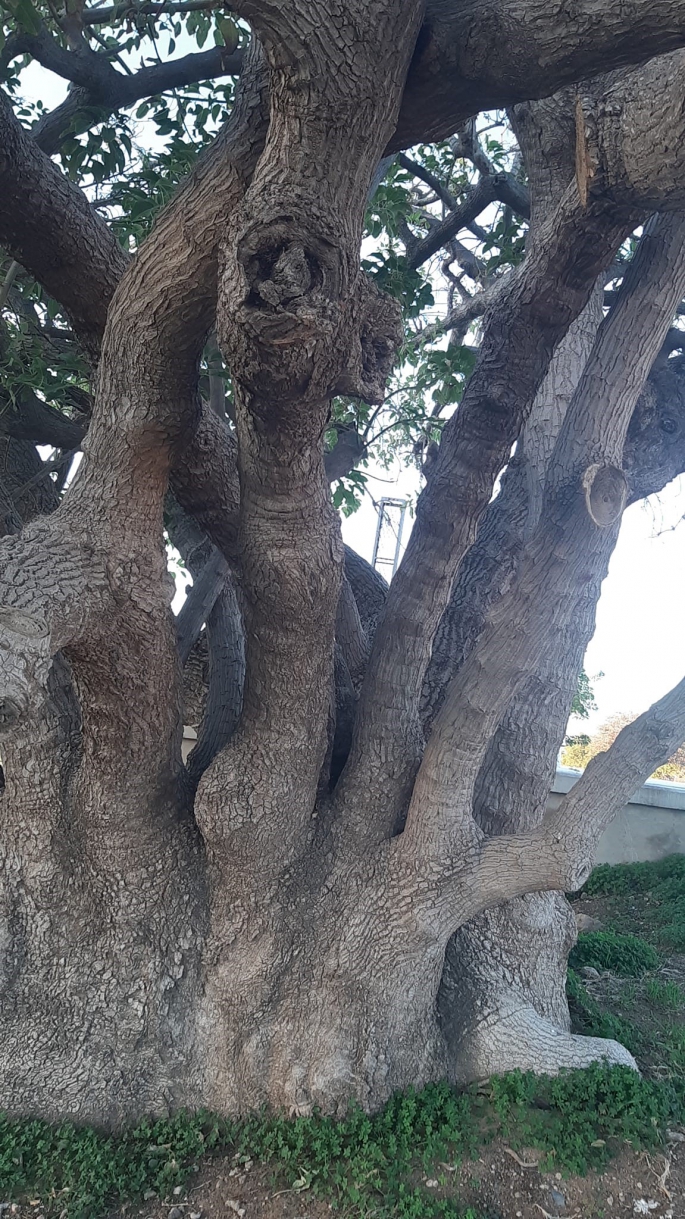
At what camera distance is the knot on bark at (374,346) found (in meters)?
2.21

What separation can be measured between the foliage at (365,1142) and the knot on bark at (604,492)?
6.62ft

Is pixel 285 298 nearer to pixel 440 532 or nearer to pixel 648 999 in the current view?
pixel 440 532

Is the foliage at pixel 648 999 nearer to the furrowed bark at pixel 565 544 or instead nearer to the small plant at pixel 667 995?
the small plant at pixel 667 995

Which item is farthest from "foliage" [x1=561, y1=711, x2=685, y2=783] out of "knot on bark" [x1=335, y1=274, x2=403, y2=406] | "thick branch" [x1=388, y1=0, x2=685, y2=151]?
"thick branch" [x1=388, y1=0, x2=685, y2=151]

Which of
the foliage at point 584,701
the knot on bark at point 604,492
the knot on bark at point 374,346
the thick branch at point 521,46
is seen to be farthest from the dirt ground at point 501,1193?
the foliage at point 584,701

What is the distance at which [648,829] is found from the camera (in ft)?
22.5

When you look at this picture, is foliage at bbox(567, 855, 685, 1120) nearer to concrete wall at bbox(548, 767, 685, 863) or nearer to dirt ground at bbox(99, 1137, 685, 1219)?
dirt ground at bbox(99, 1137, 685, 1219)

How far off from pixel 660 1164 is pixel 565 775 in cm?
494

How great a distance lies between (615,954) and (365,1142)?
240 cm

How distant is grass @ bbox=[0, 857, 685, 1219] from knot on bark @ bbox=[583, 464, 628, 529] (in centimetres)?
202

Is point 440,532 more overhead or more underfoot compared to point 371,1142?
more overhead

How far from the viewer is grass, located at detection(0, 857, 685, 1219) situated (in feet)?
7.90

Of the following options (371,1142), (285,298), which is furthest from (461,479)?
(371,1142)

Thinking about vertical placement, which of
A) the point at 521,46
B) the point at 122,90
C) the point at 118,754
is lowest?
the point at 118,754
